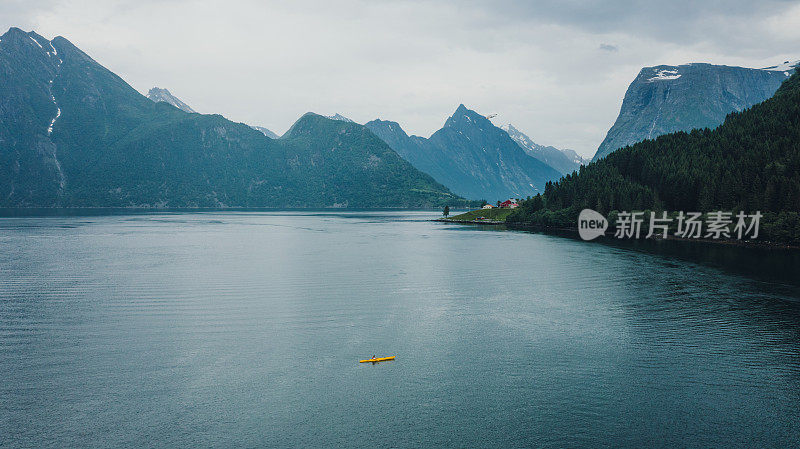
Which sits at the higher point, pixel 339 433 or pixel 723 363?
pixel 723 363

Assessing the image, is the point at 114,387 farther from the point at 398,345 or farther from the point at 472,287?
the point at 472,287

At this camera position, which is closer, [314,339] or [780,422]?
[780,422]

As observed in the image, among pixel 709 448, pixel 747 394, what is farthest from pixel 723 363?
pixel 709 448

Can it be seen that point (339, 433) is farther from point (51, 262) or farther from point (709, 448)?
point (51, 262)

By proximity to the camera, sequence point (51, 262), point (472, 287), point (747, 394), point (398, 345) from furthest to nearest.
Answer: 1. point (51, 262)
2. point (472, 287)
3. point (398, 345)
4. point (747, 394)

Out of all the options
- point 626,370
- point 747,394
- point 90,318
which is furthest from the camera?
point 90,318

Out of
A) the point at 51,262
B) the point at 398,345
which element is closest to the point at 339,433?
the point at 398,345
